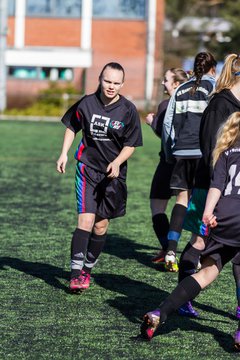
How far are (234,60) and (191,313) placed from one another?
1.67m

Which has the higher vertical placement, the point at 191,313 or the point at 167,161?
the point at 167,161

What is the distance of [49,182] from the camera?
45.7 feet

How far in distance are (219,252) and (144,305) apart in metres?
1.21

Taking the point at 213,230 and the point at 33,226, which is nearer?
the point at 213,230

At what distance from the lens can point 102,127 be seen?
668cm

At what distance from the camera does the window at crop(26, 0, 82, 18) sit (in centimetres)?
4172

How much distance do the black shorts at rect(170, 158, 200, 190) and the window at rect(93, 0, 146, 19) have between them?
34.6 metres

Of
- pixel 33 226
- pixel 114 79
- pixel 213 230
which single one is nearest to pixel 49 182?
pixel 33 226

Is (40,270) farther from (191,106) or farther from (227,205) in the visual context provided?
(227,205)

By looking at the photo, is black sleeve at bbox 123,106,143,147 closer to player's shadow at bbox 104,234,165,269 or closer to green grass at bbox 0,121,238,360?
green grass at bbox 0,121,238,360

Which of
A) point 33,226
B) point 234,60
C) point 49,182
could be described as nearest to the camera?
point 234,60

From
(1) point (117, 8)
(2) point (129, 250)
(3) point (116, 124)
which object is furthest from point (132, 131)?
(1) point (117, 8)

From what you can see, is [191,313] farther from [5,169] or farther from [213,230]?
[5,169]

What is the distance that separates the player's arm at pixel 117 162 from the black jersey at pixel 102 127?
0.06m
